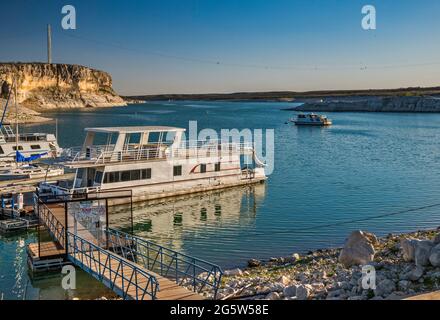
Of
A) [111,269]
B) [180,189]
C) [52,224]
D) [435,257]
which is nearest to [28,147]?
[180,189]

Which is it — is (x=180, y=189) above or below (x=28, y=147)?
below

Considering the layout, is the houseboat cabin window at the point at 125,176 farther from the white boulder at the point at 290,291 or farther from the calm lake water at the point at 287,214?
the white boulder at the point at 290,291

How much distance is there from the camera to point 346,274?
1681cm

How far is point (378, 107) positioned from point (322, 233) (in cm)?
16841

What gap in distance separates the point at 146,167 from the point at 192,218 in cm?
489

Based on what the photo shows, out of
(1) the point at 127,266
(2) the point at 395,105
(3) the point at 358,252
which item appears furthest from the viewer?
(2) the point at 395,105

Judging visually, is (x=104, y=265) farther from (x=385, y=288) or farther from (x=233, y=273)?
(x=385, y=288)

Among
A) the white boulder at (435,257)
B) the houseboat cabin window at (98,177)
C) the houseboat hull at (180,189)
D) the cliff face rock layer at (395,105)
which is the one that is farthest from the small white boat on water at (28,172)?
the cliff face rock layer at (395,105)

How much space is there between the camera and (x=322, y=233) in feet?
89.0

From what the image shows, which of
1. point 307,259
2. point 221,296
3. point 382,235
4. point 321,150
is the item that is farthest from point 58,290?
point 321,150

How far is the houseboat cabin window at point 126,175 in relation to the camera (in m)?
31.6

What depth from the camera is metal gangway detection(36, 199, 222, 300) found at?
14.5 metres
